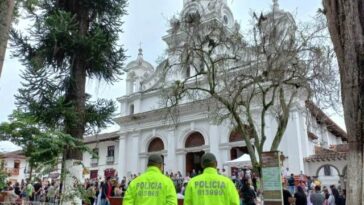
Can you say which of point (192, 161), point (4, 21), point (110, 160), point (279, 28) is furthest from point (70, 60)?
point (110, 160)

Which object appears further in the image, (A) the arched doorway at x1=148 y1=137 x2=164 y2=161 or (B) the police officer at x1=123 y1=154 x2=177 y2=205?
(A) the arched doorway at x1=148 y1=137 x2=164 y2=161

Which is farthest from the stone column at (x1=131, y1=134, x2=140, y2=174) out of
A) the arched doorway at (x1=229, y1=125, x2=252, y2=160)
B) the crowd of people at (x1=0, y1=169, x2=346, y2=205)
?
the crowd of people at (x1=0, y1=169, x2=346, y2=205)

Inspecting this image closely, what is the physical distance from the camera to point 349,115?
13.2 ft

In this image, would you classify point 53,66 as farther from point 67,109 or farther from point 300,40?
point 300,40

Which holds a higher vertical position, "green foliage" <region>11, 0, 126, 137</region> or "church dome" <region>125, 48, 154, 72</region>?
"church dome" <region>125, 48, 154, 72</region>

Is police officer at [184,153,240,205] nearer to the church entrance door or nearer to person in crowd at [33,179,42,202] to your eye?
person in crowd at [33,179,42,202]

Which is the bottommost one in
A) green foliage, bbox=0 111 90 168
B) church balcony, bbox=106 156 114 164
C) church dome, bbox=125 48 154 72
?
green foliage, bbox=0 111 90 168

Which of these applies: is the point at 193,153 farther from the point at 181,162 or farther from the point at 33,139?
the point at 33,139

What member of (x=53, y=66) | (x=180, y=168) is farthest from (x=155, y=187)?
(x=180, y=168)

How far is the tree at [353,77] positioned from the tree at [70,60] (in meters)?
8.29

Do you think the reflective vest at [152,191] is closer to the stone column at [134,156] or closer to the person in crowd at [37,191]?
the person in crowd at [37,191]

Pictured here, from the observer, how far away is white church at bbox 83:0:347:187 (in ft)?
70.7

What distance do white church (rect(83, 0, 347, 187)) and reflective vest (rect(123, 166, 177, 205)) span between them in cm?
1304

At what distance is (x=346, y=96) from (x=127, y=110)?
28.4 metres
